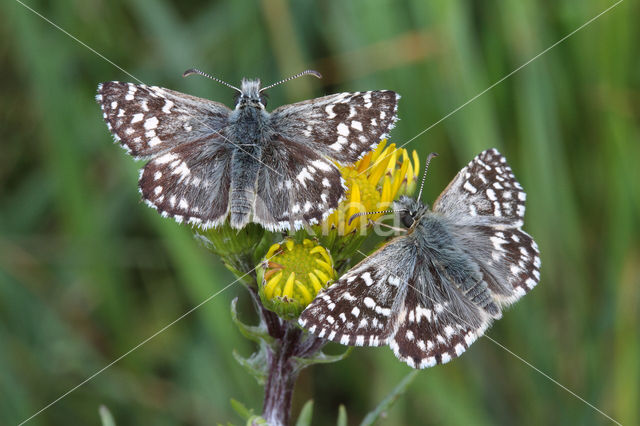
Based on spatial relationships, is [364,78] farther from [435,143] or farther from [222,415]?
[222,415]

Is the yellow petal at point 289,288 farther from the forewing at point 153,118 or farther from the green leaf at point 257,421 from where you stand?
the forewing at point 153,118

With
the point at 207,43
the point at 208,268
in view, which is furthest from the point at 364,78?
the point at 208,268

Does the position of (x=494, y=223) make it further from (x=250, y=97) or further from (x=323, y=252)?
(x=250, y=97)

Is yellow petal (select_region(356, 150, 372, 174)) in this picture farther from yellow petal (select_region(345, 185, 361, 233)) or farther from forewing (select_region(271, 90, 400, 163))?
forewing (select_region(271, 90, 400, 163))

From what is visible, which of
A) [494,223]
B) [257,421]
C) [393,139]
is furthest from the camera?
[393,139]

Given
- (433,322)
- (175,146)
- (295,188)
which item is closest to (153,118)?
(175,146)

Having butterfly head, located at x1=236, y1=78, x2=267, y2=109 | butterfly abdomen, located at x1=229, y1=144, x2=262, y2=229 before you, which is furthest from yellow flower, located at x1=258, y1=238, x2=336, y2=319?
butterfly head, located at x1=236, y1=78, x2=267, y2=109

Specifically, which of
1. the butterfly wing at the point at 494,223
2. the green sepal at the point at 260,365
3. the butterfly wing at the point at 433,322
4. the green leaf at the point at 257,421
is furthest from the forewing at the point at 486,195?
the green leaf at the point at 257,421
